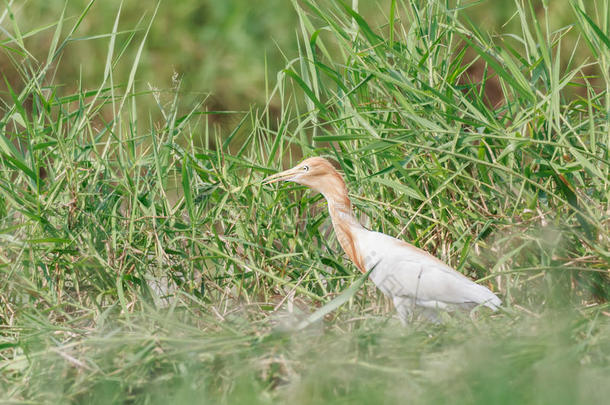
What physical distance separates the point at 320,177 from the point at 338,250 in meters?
0.35

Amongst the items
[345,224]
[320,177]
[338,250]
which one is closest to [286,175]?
[320,177]

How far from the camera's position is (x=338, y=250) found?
8.99 ft

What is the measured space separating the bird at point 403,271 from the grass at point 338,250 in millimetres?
66

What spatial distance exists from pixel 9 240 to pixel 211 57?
9.53 feet

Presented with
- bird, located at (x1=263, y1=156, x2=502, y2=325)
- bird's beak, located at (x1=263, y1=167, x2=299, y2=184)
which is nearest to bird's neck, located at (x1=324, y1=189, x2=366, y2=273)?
bird, located at (x1=263, y1=156, x2=502, y2=325)

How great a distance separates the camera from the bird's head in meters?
2.46

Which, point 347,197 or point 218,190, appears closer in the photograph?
point 347,197

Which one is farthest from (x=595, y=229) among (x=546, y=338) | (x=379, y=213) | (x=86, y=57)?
(x=86, y=57)

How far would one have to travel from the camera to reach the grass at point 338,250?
1849 mm

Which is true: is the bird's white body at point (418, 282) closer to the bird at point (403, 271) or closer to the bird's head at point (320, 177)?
the bird at point (403, 271)

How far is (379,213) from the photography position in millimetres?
2652

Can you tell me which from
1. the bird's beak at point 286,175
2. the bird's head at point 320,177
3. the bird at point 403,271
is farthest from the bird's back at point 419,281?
the bird's beak at point 286,175

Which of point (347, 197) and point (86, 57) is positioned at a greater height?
point (347, 197)

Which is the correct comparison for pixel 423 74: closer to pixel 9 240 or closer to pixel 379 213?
pixel 379 213
